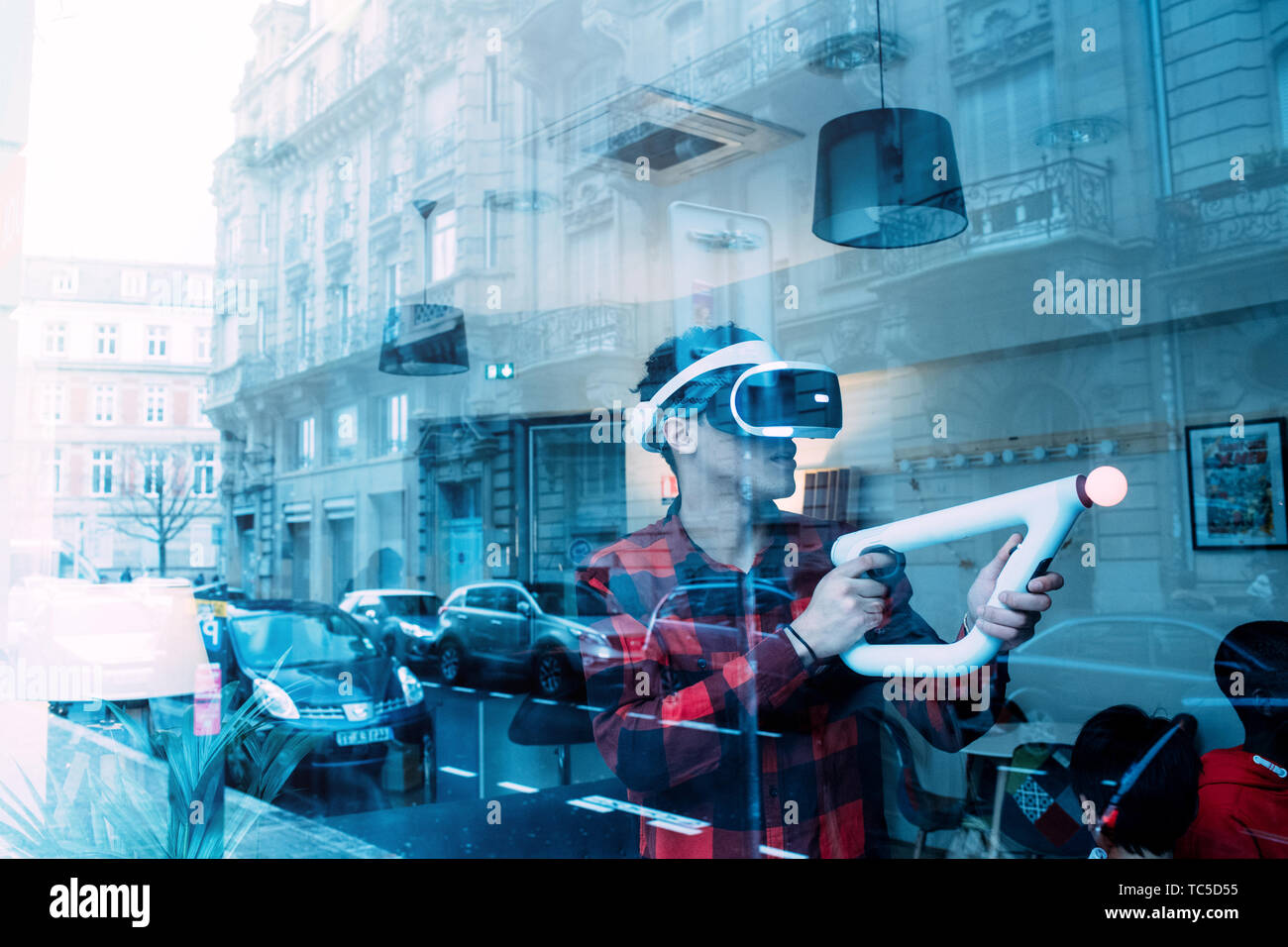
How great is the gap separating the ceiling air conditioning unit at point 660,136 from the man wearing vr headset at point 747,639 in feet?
4.20

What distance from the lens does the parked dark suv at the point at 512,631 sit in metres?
2.73

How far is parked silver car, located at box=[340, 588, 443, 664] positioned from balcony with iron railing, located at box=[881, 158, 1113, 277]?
6.53ft

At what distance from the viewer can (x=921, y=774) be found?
5.51 feet

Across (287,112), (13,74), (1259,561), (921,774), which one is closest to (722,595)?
(921,774)

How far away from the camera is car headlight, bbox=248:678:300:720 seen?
198cm

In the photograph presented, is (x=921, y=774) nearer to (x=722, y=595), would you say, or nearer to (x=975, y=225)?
(x=722, y=595)

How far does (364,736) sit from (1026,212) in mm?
2753

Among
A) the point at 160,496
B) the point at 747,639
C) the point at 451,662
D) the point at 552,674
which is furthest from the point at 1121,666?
the point at 160,496

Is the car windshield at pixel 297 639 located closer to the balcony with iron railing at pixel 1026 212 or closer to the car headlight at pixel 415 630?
the car headlight at pixel 415 630

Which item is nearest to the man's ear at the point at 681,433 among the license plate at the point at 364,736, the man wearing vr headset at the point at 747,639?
the man wearing vr headset at the point at 747,639

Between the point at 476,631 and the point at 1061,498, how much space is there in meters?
2.22

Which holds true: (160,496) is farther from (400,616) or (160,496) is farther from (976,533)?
(976,533)

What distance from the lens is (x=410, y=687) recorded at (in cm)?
280
